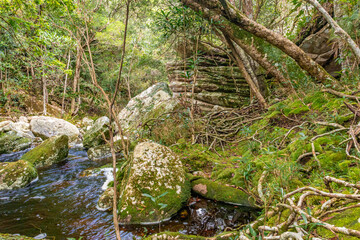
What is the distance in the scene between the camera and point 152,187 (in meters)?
3.04

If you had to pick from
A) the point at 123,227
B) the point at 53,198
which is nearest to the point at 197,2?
the point at 123,227

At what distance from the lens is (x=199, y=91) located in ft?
27.6

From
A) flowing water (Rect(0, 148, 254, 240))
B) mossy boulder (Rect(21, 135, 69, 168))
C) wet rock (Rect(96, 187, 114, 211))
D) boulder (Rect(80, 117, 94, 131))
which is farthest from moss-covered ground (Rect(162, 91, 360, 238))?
boulder (Rect(80, 117, 94, 131))

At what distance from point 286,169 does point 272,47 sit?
411 centimetres

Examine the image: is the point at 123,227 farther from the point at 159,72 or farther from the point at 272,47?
the point at 159,72

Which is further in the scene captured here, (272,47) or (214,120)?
(214,120)

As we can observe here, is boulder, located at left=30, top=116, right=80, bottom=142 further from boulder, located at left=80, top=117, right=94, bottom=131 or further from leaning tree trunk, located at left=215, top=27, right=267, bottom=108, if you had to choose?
leaning tree trunk, located at left=215, top=27, right=267, bottom=108

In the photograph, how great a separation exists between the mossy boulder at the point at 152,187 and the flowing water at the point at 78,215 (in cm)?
14

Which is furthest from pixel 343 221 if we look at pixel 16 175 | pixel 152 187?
pixel 16 175

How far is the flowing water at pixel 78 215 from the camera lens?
2.65 metres

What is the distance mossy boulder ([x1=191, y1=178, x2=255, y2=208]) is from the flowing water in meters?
0.10

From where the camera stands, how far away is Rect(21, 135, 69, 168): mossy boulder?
6039 mm

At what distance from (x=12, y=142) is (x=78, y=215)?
7042mm

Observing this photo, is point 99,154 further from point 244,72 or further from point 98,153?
point 244,72
